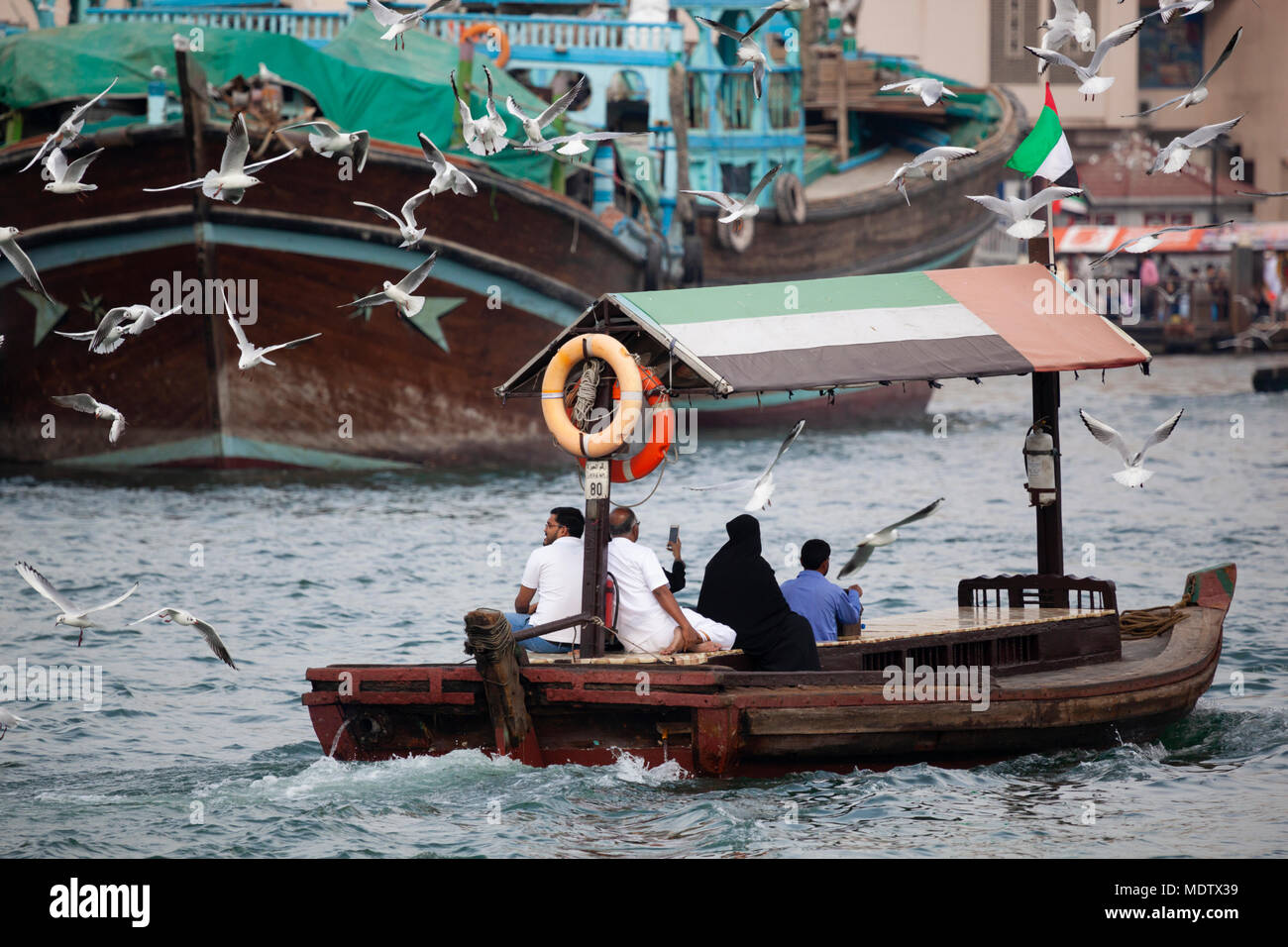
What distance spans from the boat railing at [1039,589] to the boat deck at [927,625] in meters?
0.05

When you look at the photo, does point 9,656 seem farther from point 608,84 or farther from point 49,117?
point 608,84

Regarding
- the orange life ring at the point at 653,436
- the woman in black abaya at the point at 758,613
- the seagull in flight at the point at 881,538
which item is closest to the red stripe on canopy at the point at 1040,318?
the seagull in flight at the point at 881,538

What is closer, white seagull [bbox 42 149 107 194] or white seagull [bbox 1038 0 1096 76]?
white seagull [bbox 1038 0 1096 76]

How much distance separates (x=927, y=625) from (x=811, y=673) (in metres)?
1.73

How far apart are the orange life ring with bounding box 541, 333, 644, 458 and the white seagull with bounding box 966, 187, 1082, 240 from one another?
2535 millimetres

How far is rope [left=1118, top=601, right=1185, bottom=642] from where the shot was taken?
37.7 feet

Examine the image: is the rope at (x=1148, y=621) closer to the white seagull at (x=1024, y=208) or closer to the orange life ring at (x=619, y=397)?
the white seagull at (x=1024, y=208)

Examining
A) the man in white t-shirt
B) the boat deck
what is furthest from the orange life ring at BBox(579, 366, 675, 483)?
the boat deck

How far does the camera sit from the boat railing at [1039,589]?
10633 millimetres

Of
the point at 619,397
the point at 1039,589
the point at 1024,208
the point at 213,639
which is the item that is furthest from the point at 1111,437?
the point at 213,639

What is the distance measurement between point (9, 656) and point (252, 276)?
26.0 ft

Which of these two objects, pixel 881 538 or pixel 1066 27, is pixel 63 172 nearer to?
pixel 881 538

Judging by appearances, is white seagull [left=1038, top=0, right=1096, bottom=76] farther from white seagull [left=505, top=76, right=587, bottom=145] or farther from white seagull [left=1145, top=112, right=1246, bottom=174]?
white seagull [left=505, top=76, right=587, bottom=145]

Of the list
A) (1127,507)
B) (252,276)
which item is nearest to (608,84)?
(252,276)
